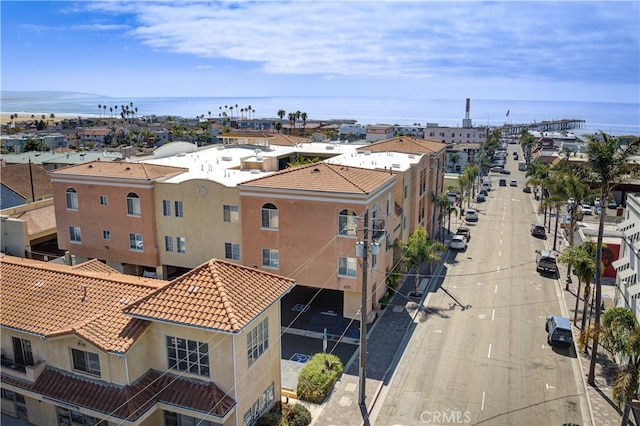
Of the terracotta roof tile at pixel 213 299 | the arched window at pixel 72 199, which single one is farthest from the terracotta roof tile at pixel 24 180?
the terracotta roof tile at pixel 213 299

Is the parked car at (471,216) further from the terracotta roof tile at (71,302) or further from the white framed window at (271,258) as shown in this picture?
the terracotta roof tile at (71,302)

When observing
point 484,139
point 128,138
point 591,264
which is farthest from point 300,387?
point 484,139

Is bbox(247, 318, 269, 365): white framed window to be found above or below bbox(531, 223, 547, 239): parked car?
above

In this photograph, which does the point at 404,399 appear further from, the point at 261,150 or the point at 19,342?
the point at 261,150

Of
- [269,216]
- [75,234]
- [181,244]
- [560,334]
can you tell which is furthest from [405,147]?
[75,234]

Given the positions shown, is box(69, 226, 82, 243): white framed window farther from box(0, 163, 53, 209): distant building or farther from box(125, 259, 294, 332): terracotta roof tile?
box(125, 259, 294, 332): terracotta roof tile

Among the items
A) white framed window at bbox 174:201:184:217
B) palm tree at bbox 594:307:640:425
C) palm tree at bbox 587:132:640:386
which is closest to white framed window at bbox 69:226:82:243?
white framed window at bbox 174:201:184:217
